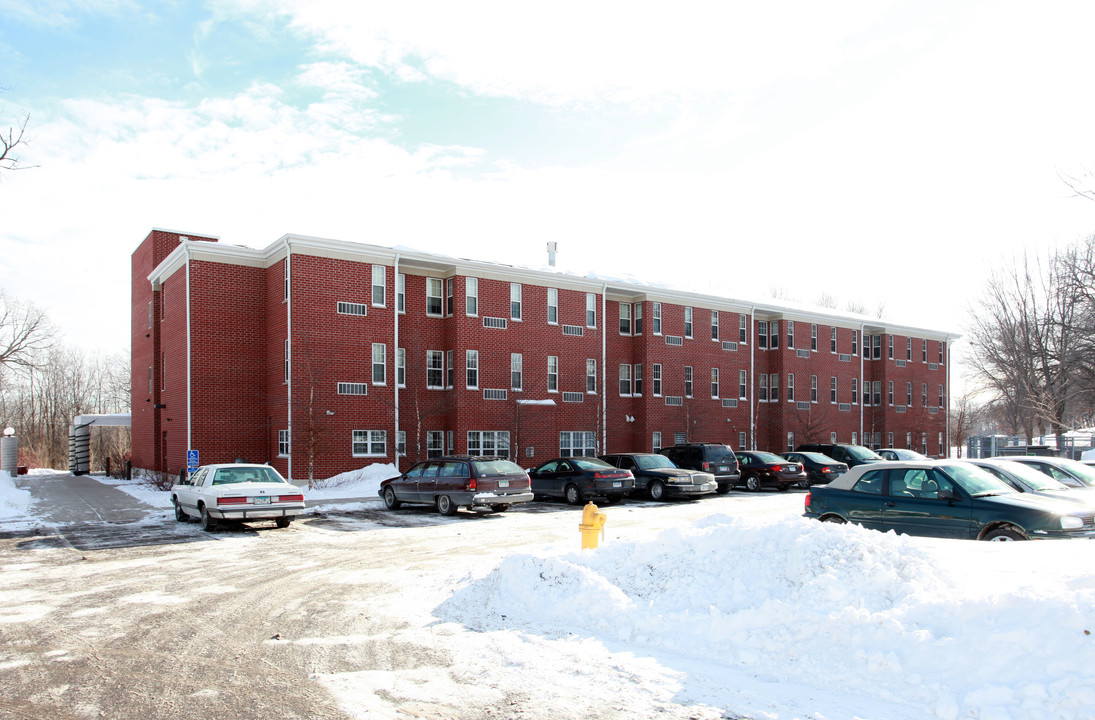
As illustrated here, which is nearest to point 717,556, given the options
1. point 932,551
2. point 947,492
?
point 932,551

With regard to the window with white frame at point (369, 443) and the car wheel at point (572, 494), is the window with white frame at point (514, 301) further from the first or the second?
the car wheel at point (572, 494)

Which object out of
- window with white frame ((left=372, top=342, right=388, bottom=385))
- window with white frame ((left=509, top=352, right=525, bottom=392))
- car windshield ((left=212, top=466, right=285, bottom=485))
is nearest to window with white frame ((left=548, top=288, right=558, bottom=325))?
window with white frame ((left=509, top=352, right=525, bottom=392))

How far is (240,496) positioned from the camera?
15.7m

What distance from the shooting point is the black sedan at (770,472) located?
1103 inches

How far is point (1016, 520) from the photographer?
34.5 feet

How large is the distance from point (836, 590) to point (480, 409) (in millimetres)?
26094

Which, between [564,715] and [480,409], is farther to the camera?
[480,409]

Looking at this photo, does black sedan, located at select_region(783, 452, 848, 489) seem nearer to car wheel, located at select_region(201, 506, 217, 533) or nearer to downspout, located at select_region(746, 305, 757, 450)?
downspout, located at select_region(746, 305, 757, 450)

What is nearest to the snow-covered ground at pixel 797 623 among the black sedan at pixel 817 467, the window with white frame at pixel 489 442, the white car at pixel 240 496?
the white car at pixel 240 496

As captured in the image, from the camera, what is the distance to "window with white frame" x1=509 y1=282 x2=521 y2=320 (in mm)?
33594

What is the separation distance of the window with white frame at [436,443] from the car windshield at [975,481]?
23197 millimetres

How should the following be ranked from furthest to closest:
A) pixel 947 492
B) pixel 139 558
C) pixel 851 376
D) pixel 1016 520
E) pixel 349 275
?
pixel 851 376 → pixel 349 275 → pixel 139 558 → pixel 947 492 → pixel 1016 520

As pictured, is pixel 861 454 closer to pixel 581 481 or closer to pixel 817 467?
pixel 817 467

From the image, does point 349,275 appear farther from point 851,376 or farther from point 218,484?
point 851,376
